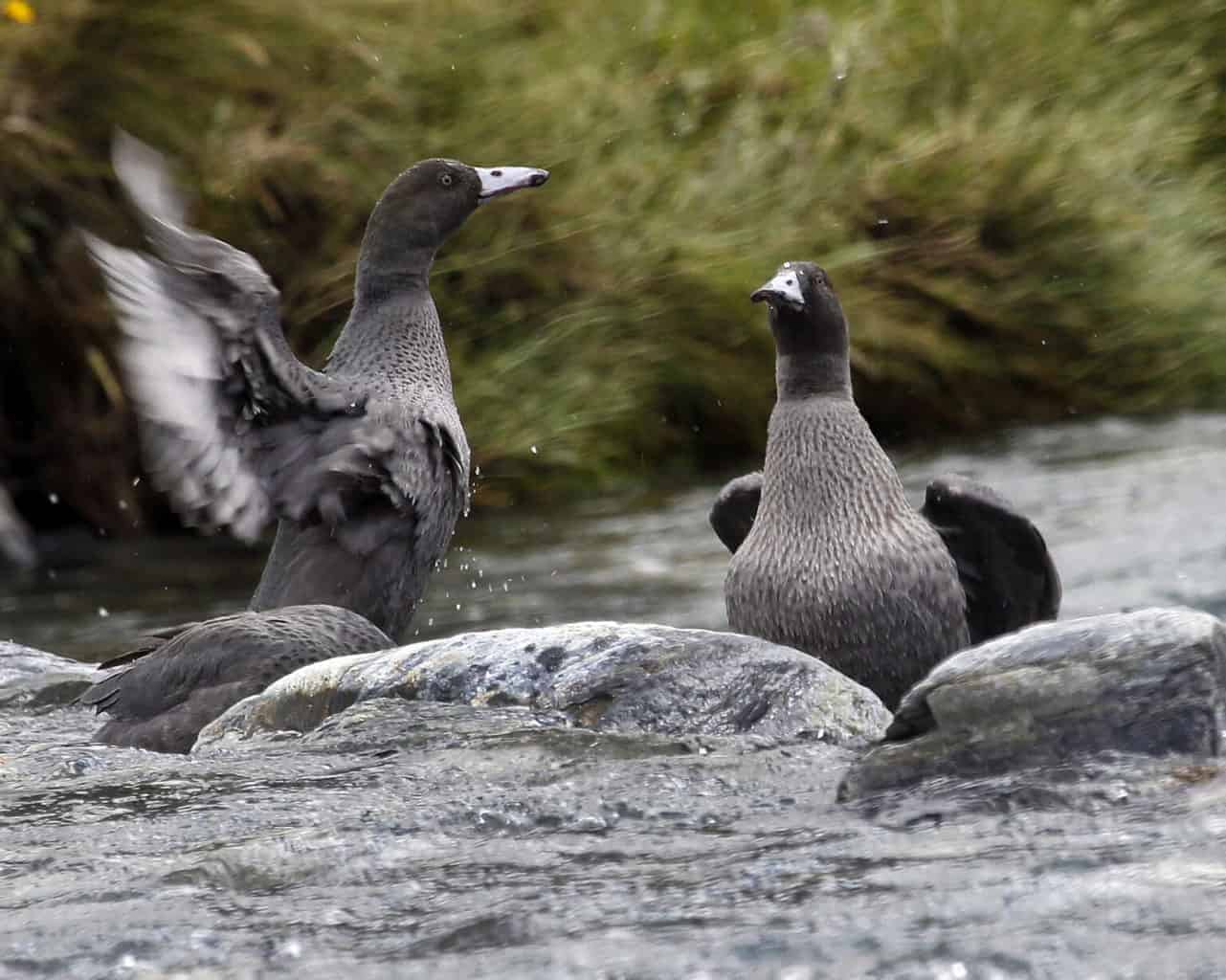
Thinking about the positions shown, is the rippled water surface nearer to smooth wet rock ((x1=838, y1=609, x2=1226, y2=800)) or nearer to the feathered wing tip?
smooth wet rock ((x1=838, y1=609, x2=1226, y2=800))

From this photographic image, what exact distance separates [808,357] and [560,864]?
2.15 meters

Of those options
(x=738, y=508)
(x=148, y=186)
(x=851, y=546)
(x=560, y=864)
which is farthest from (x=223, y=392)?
(x=560, y=864)

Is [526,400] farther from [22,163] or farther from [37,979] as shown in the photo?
Result: [37,979]

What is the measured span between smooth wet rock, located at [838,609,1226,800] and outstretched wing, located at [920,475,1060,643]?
1.40 meters

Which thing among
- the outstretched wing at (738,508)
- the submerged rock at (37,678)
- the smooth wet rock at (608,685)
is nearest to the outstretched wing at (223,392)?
the submerged rock at (37,678)

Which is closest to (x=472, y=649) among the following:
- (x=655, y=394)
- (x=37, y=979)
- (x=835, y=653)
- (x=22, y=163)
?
(x=835, y=653)

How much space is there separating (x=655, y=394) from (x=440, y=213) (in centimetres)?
458

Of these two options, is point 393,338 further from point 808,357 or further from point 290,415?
point 808,357

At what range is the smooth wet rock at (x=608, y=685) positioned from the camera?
4559mm

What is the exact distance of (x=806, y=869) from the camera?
3.55 metres

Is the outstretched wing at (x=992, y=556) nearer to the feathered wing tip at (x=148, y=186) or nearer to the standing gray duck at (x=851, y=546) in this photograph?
the standing gray duck at (x=851, y=546)

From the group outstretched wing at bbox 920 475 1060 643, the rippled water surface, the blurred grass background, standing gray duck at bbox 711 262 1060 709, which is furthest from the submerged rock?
the blurred grass background

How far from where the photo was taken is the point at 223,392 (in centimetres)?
551

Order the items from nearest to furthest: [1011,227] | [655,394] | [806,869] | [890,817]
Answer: [806,869]
[890,817]
[655,394]
[1011,227]
